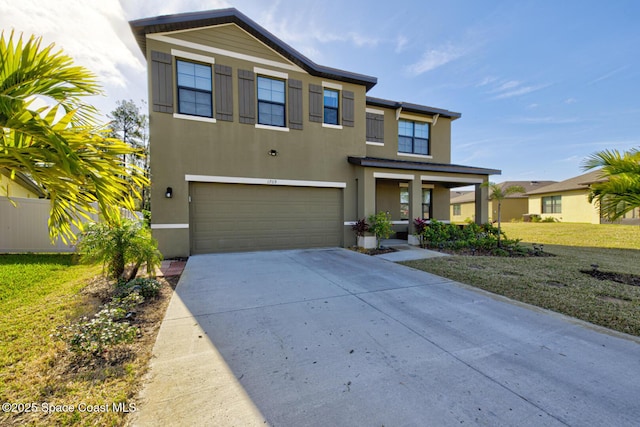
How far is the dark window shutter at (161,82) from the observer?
7812 millimetres

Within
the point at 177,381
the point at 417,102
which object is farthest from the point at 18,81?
the point at 417,102

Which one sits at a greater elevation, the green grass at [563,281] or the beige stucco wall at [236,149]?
the beige stucco wall at [236,149]

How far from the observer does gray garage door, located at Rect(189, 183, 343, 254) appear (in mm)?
8484

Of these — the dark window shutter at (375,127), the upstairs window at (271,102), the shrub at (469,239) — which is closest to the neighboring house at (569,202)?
the shrub at (469,239)

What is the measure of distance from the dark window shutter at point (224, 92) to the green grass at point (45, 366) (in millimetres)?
5979

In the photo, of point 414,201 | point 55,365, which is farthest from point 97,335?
point 414,201

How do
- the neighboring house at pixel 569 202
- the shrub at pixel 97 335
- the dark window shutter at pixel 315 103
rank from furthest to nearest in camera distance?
the neighboring house at pixel 569 202 → the dark window shutter at pixel 315 103 → the shrub at pixel 97 335

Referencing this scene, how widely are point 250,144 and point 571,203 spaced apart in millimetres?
25958

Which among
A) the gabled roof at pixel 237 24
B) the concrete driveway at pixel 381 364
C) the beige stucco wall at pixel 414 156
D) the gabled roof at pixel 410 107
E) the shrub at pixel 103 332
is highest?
the gabled roof at pixel 237 24

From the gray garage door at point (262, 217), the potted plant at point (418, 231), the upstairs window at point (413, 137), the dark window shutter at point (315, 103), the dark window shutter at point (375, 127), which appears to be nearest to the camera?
the gray garage door at point (262, 217)

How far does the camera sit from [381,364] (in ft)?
8.47

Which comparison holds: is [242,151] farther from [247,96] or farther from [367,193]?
[367,193]

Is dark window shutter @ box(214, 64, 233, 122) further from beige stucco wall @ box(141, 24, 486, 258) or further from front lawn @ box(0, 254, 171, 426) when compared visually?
front lawn @ box(0, 254, 171, 426)

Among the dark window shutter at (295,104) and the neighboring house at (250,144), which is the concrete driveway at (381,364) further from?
the dark window shutter at (295,104)
